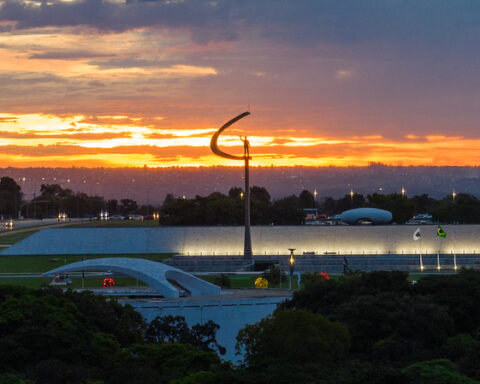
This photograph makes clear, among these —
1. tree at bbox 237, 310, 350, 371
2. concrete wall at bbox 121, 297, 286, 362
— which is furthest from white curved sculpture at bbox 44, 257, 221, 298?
tree at bbox 237, 310, 350, 371

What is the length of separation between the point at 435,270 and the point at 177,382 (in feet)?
162

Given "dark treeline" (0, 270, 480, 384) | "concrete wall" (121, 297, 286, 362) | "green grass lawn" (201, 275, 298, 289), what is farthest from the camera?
"green grass lawn" (201, 275, 298, 289)

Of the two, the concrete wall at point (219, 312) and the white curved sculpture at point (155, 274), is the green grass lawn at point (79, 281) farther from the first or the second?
the concrete wall at point (219, 312)

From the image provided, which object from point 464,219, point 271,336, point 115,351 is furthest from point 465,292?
point 464,219

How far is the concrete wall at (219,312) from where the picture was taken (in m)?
43.7

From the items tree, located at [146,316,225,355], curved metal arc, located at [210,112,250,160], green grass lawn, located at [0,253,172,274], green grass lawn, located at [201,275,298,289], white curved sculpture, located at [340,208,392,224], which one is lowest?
tree, located at [146,316,225,355]

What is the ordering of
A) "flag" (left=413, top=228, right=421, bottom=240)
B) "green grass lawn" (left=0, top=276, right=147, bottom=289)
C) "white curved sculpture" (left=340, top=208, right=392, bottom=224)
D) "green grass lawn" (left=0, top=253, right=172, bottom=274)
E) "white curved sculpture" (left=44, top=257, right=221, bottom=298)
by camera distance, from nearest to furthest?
"white curved sculpture" (left=44, top=257, right=221, bottom=298), "green grass lawn" (left=0, top=276, right=147, bottom=289), "green grass lawn" (left=0, top=253, right=172, bottom=274), "flag" (left=413, top=228, right=421, bottom=240), "white curved sculpture" (left=340, top=208, right=392, bottom=224)

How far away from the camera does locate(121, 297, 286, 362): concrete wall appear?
43.7 m

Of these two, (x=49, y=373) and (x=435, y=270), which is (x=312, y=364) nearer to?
(x=49, y=373)

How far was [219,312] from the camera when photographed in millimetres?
44406

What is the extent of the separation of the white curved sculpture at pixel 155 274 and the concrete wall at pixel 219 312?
2860 millimetres

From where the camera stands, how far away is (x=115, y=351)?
3262cm

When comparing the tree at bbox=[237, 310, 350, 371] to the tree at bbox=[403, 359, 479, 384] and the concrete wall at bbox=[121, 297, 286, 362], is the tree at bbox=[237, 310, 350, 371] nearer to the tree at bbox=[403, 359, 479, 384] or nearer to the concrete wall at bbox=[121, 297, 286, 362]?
the tree at bbox=[403, 359, 479, 384]

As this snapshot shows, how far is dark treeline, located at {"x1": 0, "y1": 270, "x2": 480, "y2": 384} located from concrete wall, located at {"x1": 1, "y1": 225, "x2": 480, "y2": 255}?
43711 millimetres
